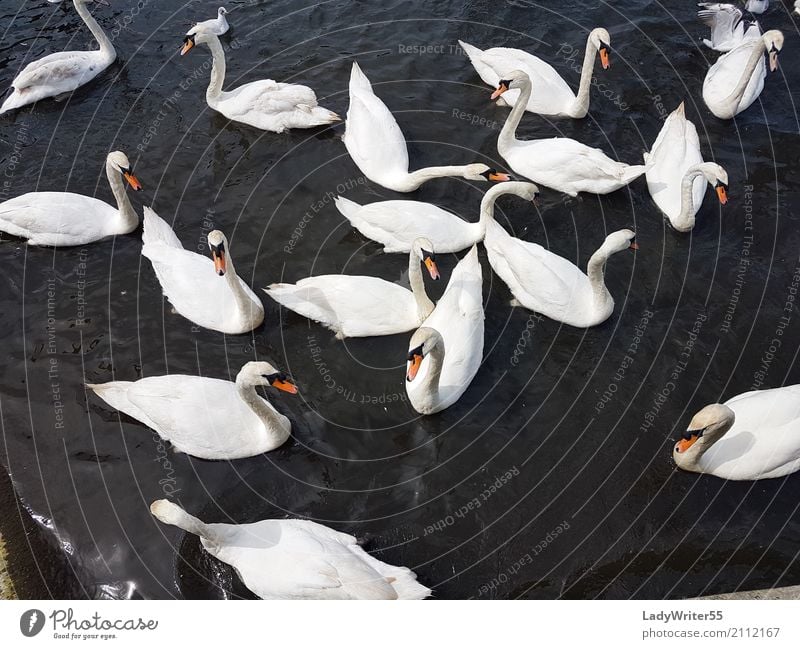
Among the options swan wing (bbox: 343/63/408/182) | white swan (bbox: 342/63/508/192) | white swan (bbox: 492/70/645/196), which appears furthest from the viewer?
swan wing (bbox: 343/63/408/182)

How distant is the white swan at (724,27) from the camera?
15.8m

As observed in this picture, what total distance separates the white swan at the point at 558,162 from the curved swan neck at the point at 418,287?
362 cm

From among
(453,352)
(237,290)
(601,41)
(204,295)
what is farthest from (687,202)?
(204,295)

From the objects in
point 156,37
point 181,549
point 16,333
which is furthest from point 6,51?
point 181,549

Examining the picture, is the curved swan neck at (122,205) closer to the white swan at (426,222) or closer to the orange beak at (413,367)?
the white swan at (426,222)

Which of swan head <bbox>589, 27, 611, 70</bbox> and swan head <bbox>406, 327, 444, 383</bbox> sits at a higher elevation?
swan head <bbox>589, 27, 611, 70</bbox>

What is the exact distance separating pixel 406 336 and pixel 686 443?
4.03 m

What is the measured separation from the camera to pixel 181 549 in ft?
30.0

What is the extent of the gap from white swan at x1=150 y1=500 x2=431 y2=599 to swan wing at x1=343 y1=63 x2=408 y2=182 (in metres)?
6.66

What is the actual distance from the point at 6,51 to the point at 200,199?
6401 millimetres

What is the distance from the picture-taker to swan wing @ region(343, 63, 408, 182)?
42.8 feet

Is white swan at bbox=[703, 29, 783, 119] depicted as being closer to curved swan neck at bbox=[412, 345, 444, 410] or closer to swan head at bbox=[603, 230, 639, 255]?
swan head at bbox=[603, 230, 639, 255]

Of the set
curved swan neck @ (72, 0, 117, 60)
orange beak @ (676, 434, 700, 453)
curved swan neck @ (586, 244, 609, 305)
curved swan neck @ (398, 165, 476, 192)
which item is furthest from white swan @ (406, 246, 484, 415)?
curved swan neck @ (72, 0, 117, 60)

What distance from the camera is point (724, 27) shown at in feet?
52.2
